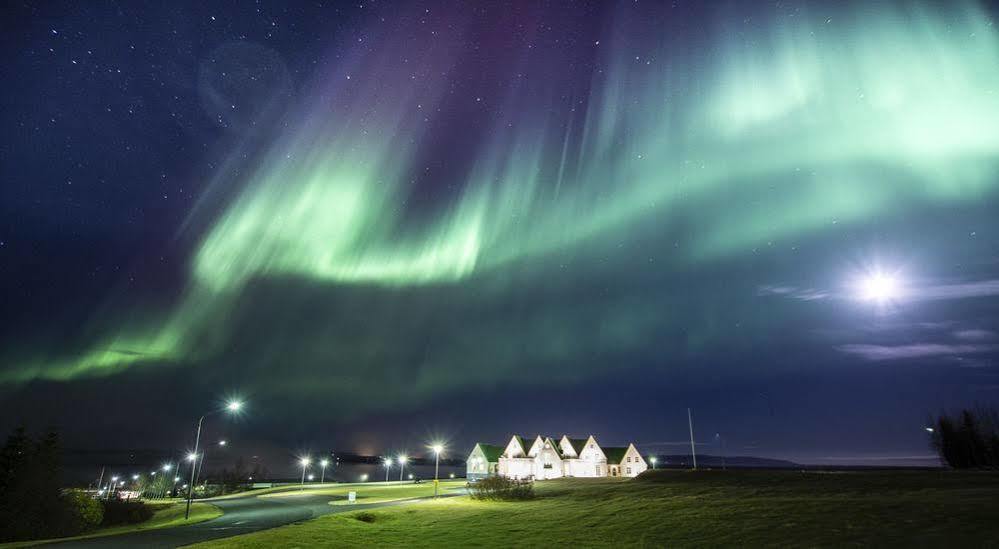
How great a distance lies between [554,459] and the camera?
104000 millimetres

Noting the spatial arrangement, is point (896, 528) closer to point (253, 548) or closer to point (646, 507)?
point (646, 507)

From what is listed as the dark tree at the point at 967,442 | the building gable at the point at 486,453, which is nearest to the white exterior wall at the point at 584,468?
the building gable at the point at 486,453

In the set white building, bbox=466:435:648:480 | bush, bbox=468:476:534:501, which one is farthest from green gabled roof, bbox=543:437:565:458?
bush, bbox=468:476:534:501

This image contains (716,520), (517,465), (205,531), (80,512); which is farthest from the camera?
(517,465)

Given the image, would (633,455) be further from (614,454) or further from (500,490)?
(500,490)

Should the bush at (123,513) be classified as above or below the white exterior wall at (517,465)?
above

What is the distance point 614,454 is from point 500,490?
7518 cm

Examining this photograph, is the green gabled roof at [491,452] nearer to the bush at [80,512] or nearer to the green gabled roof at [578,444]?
the green gabled roof at [578,444]

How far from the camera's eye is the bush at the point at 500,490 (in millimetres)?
43750

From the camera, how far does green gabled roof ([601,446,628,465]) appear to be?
10894 cm

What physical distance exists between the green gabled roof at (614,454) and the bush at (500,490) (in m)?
70.6

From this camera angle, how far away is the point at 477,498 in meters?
44.3

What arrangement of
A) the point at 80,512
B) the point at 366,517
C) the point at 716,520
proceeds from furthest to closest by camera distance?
the point at 80,512 → the point at 366,517 → the point at 716,520

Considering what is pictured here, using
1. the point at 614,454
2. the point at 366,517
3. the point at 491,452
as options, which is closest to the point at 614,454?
the point at 614,454
